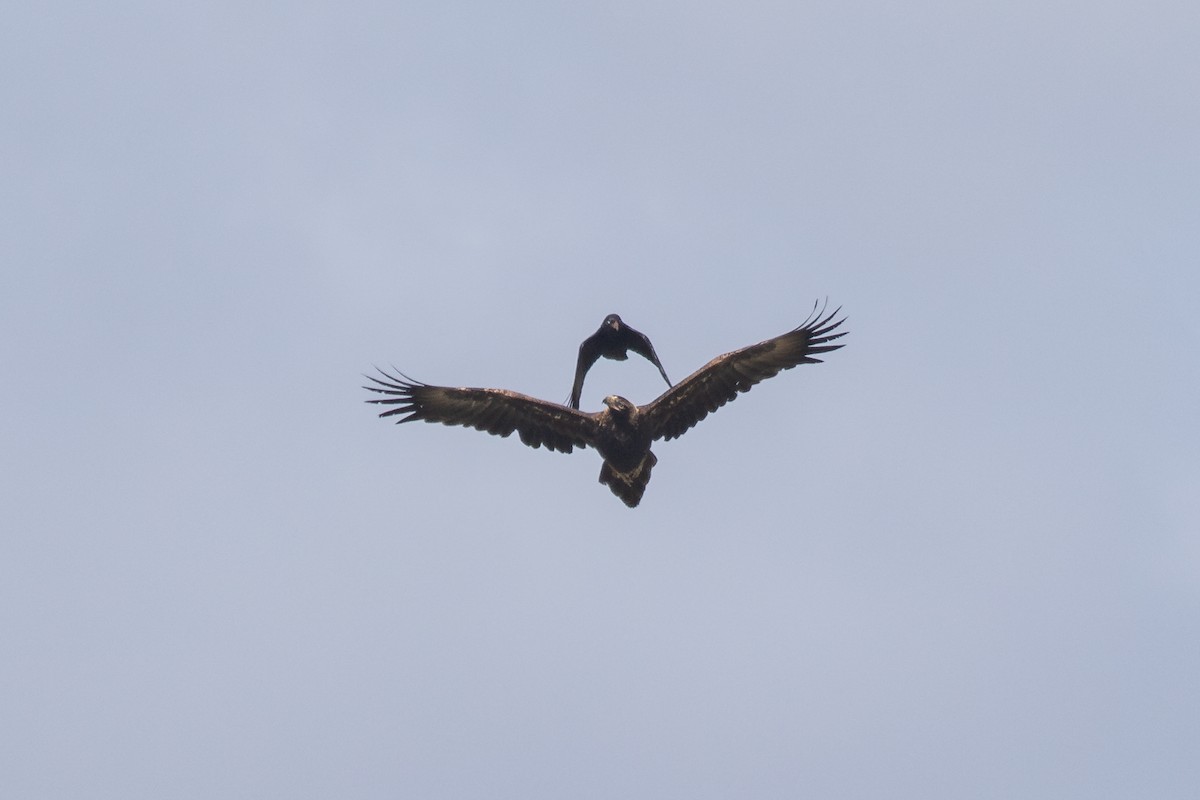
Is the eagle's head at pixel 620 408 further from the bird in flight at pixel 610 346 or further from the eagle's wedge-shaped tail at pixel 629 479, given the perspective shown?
the bird in flight at pixel 610 346

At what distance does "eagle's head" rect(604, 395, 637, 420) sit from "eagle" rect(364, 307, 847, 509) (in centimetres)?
1

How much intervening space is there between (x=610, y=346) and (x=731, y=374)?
2658 mm

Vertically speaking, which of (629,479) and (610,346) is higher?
(610,346)

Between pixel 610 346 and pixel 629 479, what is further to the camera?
pixel 610 346

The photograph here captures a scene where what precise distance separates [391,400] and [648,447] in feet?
10.7

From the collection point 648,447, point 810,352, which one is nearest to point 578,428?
point 648,447

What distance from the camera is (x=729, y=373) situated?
25.1 m

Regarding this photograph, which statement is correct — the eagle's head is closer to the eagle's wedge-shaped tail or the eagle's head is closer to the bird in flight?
the eagle's wedge-shaped tail

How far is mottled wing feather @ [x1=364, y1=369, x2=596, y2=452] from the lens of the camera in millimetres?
25281

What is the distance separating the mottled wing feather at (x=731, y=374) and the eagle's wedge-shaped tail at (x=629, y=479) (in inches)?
14.7

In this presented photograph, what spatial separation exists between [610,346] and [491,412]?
245 centimetres

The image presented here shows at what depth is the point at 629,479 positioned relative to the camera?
25016 mm

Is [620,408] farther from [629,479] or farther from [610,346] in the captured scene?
[610,346]

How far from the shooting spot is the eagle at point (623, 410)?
24844 millimetres
